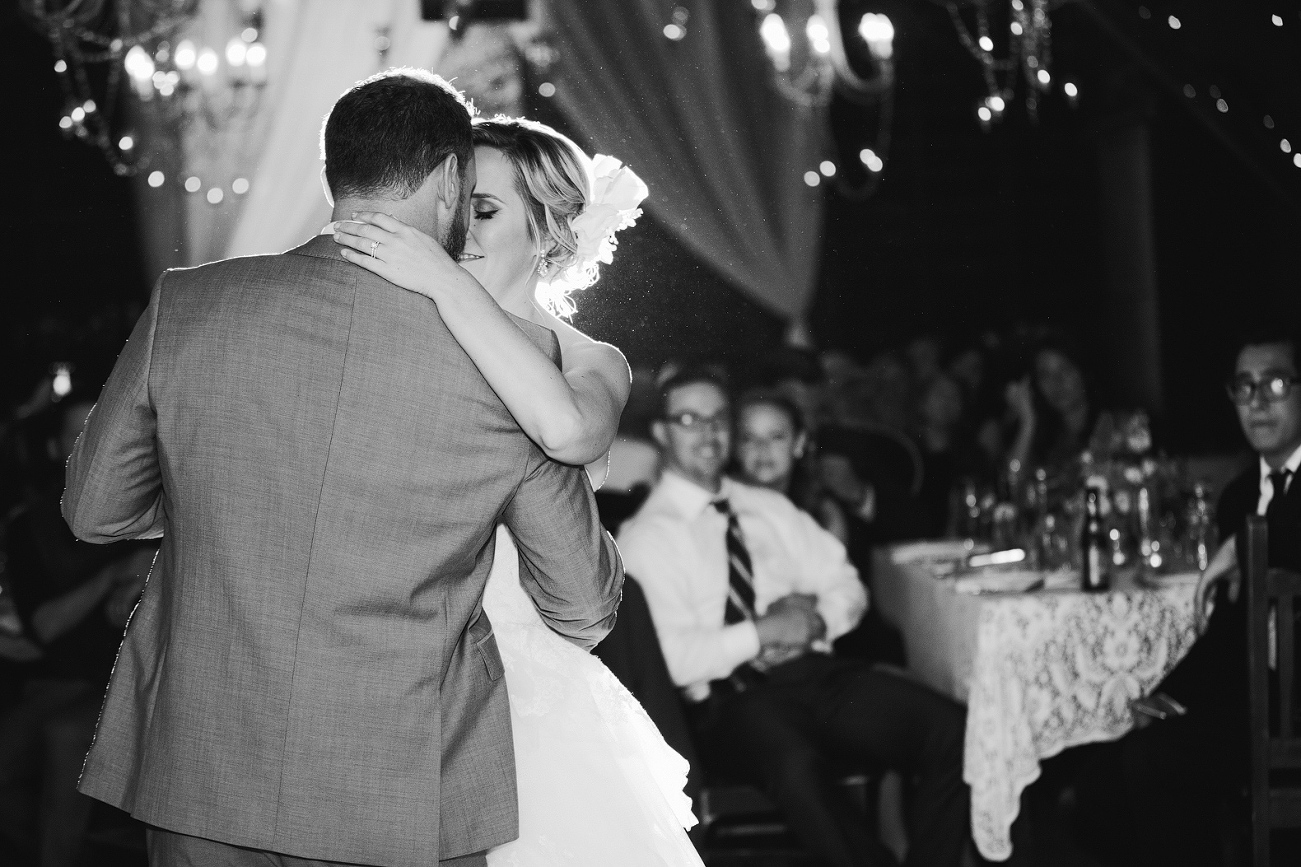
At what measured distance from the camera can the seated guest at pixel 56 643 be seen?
9.51ft

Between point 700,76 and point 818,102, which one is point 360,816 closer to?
point 700,76

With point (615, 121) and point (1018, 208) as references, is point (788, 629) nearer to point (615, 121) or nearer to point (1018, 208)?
point (615, 121)

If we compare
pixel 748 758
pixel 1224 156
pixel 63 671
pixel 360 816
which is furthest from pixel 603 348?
pixel 1224 156

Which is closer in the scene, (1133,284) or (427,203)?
(427,203)

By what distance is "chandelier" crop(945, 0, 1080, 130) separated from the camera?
5.48m

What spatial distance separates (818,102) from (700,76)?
4552mm

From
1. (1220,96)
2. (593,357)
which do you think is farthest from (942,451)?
(593,357)

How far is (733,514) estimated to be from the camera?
3041 millimetres

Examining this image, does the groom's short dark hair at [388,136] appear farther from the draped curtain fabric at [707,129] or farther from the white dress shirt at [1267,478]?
the white dress shirt at [1267,478]

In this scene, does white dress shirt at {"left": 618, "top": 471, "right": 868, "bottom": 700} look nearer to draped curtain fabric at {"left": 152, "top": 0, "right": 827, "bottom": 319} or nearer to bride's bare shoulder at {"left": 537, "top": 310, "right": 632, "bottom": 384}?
draped curtain fabric at {"left": 152, "top": 0, "right": 827, "bottom": 319}

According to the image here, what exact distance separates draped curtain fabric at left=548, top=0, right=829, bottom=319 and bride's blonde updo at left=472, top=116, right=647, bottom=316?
0.47m

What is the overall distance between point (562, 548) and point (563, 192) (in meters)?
0.60

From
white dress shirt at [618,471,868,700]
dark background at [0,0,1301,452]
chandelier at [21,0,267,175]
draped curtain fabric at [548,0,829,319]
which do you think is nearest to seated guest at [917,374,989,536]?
dark background at [0,0,1301,452]

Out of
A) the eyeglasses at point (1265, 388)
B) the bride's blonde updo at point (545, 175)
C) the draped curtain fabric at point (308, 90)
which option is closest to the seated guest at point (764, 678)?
the eyeglasses at point (1265, 388)
